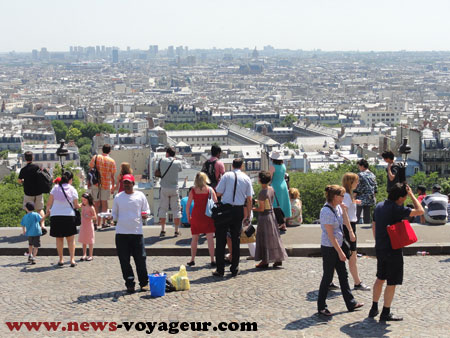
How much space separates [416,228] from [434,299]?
14.4 feet

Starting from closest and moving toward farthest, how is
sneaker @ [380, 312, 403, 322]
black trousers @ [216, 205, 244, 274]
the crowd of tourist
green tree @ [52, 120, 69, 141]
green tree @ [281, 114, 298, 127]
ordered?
1. sneaker @ [380, 312, 403, 322]
2. the crowd of tourist
3. black trousers @ [216, 205, 244, 274]
4. green tree @ [52, 120, 69, 141]
5. green tree @ [281, 114, 298, 127]

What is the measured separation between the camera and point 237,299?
461 inches

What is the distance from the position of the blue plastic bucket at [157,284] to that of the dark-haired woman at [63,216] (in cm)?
224

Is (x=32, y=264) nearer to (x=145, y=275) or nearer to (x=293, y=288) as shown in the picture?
(x=145, y=275)

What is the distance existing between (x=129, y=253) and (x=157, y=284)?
70 centimetres

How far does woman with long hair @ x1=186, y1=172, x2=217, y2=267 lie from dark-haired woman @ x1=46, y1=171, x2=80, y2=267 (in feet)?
5.60

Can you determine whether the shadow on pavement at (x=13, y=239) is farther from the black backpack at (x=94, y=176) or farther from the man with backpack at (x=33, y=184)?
the black backpack at (x=94, y=176)

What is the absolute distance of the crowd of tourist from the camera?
10922 millimetres

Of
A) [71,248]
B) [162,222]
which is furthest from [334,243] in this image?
[162,222]

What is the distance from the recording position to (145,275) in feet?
40.3

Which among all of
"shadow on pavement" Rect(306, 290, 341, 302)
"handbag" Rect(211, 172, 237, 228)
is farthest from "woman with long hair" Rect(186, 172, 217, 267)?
"shadow on pavement" Rect(306, 290, 341, 302)

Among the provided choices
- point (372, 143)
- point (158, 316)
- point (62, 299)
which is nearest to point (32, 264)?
point (62, 299)

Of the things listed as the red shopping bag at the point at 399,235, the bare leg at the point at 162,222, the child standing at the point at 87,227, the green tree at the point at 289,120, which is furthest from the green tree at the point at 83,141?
the red shopping bag at the point at 399,235

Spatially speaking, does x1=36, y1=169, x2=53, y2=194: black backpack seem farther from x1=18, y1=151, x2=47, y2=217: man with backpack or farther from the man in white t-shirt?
the man in white t-shirt
